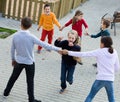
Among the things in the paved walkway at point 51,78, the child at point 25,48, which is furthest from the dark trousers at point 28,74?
the paved walkway at point 51,78

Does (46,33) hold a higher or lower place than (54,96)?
higher

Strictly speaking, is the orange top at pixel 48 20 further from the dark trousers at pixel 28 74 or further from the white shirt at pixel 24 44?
the white shirt at pixel 24 44

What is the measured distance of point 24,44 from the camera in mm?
6984

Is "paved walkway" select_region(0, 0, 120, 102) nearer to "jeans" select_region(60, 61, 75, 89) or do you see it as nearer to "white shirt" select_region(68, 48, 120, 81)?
"jeans" select_region(60, 61, 75, 89)

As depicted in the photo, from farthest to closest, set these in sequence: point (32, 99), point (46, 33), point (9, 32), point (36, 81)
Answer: point (9, 32) < point (46, 33) < point (36, 81) < point (32, 99)

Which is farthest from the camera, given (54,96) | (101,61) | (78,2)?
(78,2)

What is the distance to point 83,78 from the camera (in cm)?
951

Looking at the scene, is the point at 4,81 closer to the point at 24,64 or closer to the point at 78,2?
the point at 24,64

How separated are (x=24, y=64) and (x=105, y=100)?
226 cm

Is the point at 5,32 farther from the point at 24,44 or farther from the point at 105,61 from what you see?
the point at 105,61

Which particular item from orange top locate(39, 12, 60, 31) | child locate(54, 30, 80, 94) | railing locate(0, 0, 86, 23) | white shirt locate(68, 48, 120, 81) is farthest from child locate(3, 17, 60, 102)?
railing locate(0, 0, 86, 23)

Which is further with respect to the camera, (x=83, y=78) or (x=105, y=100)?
(x=83, y=78)

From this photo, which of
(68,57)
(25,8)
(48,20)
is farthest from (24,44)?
(25,8)

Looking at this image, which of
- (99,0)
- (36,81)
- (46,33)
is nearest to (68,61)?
(36,81)
